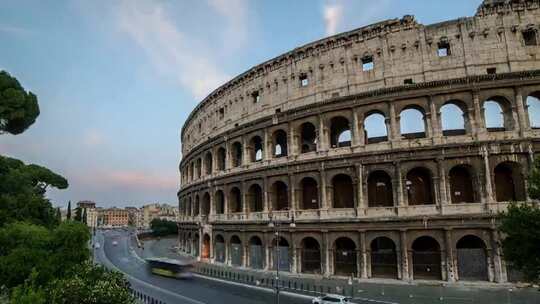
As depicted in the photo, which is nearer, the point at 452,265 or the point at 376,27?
the point at 452,265

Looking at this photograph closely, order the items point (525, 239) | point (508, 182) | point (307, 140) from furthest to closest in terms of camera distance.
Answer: point (307, 140)
point (508, 182)
point (525, 239)

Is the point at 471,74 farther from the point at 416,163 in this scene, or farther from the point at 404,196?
the point at 404,196

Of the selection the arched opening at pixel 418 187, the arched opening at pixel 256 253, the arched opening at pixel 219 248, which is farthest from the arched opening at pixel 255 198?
the arched opening at pixel 418 187

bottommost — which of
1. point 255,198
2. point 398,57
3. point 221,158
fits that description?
point 255,198

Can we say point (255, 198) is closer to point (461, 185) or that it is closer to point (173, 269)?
point (173, 269)

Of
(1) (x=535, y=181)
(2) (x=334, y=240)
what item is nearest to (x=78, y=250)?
(2) (x=334, y=240)

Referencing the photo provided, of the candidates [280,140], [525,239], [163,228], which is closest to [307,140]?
[280,140]

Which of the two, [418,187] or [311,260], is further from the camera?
[311,260]
